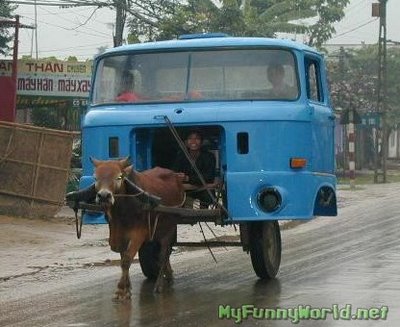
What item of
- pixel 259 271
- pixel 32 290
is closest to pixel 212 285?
pixel 259 271

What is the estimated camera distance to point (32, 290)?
11383 mm

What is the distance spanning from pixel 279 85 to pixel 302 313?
3.12 meters

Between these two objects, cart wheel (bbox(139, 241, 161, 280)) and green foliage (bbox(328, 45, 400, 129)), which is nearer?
cart wheel (bbox(139, 241, 161, 280))

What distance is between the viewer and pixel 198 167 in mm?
11078

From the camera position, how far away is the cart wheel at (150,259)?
11.7 meters

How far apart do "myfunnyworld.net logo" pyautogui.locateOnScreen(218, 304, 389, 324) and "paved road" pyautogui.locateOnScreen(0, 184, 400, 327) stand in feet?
0.18

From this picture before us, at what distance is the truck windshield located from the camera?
11.3 m

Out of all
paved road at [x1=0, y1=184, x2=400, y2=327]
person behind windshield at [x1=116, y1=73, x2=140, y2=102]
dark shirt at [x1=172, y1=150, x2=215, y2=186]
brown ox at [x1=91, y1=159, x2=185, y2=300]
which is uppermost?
person behind windshield at [x1=116, y1=73, x2=140, y2=102]

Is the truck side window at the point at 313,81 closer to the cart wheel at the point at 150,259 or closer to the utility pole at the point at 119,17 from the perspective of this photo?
the cart wheel at the point at 150,259

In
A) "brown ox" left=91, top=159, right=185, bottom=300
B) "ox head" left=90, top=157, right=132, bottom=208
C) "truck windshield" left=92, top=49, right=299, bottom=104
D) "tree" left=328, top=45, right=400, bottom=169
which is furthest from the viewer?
"tree" left=328, top=45, right=400, bottom=169

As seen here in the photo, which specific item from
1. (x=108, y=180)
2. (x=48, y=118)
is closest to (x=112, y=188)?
(x=108, y=180)

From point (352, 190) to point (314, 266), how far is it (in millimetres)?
20626

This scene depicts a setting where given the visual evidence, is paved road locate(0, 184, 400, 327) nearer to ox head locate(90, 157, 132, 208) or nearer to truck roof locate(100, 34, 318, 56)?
ox head locate(90, 157, 132, 208)

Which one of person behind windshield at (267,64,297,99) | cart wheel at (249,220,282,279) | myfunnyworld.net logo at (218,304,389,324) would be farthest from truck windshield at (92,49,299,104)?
myfunnyworld.net logo at (218,304,389,324)
